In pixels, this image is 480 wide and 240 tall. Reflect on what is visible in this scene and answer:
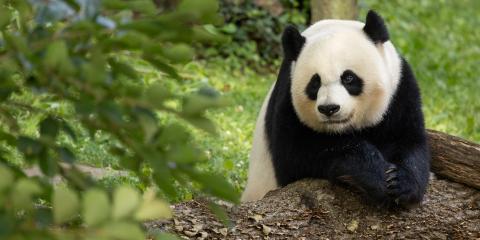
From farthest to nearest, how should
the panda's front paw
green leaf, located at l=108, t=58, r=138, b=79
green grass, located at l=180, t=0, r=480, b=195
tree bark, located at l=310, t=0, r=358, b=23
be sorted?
1. tree bark, located at l=310, t=0, r=358, b=23
2. green grass, located at l=180, t=0, r=480, b=195
3. the panda's front paw
4. green leaf, located at l=108, t=58, r=138, b=79

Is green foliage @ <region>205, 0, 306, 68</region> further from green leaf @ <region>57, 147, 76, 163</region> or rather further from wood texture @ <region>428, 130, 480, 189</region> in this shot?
green leaf @ <region>57, 147, 76, 163</region>

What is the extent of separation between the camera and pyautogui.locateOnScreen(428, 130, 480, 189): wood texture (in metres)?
4.59

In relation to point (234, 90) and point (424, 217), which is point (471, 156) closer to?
point (424, 217)

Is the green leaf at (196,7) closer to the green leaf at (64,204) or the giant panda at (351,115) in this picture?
the green leaf at (64,204)

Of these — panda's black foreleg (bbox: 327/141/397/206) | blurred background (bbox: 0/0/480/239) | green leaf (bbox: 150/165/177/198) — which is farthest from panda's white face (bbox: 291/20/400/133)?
green leaf (bbox: 150/165/177/198)

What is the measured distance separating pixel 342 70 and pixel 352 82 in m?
0.10

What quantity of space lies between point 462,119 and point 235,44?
9.38ft

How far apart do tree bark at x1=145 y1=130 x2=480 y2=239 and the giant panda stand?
0.09 metres

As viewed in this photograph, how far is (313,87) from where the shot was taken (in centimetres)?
440

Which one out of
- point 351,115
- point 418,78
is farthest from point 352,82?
point 418,78

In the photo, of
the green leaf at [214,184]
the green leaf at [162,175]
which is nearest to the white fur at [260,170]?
the green leaf at [162,175]

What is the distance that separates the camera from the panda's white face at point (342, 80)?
4.32 metres

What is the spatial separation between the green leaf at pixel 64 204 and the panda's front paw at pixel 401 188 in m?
2.95

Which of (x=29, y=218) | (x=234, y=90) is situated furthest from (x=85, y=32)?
(x=234, y=90)
